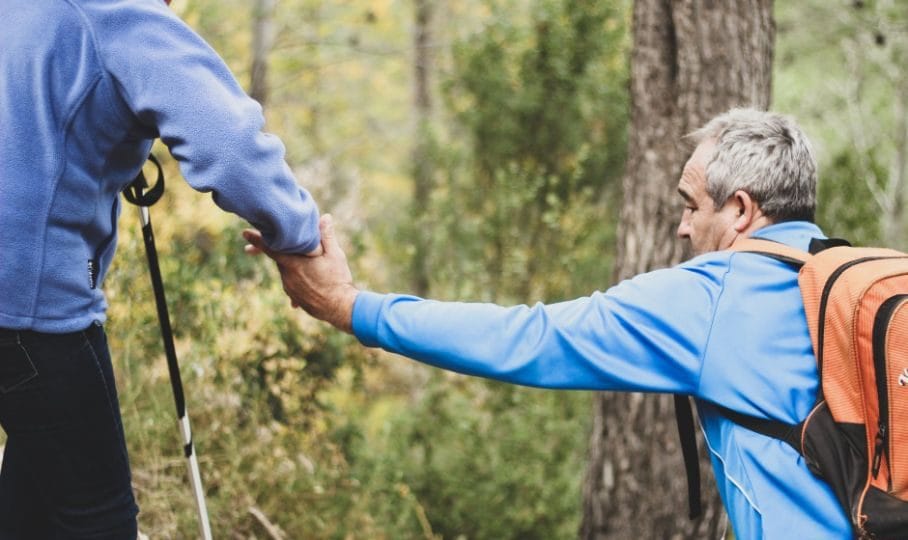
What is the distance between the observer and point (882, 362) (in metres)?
1.94

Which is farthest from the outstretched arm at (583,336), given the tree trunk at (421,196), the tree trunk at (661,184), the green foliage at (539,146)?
the green foliage at (539,146)

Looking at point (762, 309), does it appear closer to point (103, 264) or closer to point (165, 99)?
point (165, 99)

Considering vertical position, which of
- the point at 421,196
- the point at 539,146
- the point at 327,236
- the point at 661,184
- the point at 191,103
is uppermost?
the point at 539,146

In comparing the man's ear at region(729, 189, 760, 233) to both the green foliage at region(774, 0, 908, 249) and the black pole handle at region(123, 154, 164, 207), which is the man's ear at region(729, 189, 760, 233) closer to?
the black pole handle at region(123, 154, 164, 207)

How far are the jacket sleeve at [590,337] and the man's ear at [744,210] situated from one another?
248 millimetres

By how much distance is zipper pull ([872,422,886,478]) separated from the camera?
197cm

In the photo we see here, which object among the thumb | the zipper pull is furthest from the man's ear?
the thumb

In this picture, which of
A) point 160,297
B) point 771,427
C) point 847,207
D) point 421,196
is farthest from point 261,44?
point 771,427

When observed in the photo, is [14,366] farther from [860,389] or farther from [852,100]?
[852,100]

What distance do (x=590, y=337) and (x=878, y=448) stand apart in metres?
0.68

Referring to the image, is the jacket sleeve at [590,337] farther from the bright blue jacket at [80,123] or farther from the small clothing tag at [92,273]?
the small clothing tag at [92,273]

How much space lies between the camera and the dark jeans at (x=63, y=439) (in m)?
2.08

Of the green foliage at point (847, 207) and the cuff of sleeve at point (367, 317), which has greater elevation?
the green foliage at point (847, 207)

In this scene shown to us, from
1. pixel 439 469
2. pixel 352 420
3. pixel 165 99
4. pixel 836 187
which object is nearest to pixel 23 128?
pixel 165 99
